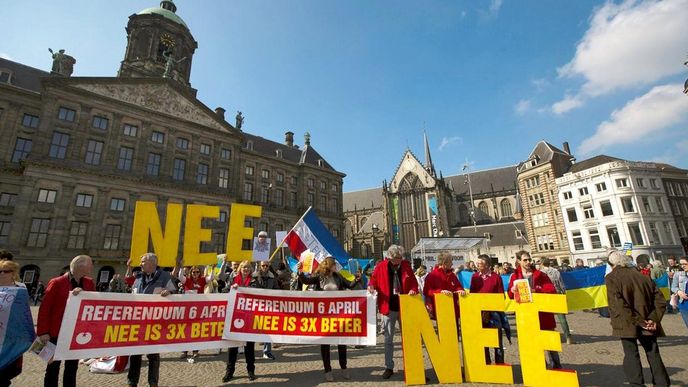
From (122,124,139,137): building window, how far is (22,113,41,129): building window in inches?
249

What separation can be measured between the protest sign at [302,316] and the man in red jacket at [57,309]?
7.75ft

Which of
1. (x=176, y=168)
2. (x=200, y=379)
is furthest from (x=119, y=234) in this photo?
(x=200, y=379)

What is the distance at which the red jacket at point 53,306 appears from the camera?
14.9 feet

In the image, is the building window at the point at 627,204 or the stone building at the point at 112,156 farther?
the building window at the point at 627,204

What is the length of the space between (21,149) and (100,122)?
6.33 m

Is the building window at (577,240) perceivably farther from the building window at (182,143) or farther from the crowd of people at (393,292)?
the building window at (182,143)

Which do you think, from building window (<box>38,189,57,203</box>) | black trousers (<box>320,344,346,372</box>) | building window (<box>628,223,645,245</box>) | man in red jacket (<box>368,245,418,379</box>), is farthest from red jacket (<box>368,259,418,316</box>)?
building window (<box>628,223,645,245</box>)

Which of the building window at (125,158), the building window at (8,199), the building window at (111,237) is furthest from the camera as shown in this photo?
the building window at (125,158)

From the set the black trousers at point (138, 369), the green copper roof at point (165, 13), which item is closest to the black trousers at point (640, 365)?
the black trousers at point (138, 369)

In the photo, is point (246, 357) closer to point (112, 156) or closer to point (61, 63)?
point (112, 156)

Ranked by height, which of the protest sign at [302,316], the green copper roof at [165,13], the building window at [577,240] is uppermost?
the green copper roof at [165,13]

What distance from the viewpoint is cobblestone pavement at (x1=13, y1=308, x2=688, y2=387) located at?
602 centimetres

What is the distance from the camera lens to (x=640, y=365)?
474 centimetres

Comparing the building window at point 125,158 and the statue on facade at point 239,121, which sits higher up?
the statue on facade at point 239,121
